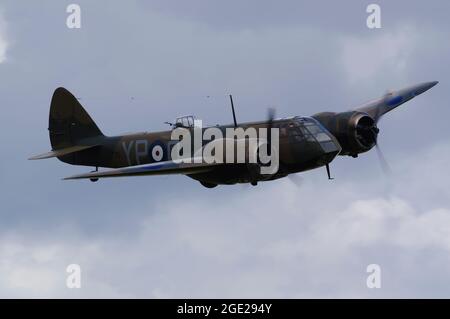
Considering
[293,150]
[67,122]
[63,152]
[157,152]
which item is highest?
[67,122]

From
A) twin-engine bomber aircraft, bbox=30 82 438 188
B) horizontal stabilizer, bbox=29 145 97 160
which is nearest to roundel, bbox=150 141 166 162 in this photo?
twin-engine bomber aircraft, bbox=30 82 438 188

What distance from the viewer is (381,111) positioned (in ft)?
134

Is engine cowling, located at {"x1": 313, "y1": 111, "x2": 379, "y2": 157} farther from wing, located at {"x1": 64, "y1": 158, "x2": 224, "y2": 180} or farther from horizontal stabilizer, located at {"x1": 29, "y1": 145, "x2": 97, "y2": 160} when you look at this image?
horizontal stabilizer, located at {"x1": 29, "y1": 145, "x2": 97, "y2": 160}

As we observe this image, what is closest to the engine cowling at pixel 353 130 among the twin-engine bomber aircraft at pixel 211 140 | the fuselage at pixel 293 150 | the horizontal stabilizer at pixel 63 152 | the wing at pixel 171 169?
the twin-engine bomber aircraft at pixel 211 140

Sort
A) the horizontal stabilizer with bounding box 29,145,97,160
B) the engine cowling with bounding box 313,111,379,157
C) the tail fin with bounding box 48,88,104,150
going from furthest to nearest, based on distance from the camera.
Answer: the tail fin with bounding box 48,88,104,150
the horizontal stabilizer with bounding box 29,145,97,160
the engine cowling with bounding box 313,111,379,157

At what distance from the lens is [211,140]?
3434 cm

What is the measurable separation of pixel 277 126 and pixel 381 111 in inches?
397

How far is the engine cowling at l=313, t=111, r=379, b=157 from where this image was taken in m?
35.8

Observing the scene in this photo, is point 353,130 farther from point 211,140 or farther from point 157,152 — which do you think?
point 157,152

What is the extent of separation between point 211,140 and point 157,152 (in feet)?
10.4

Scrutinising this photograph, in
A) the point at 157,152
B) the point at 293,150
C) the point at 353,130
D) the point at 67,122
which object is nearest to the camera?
the point at 293,150

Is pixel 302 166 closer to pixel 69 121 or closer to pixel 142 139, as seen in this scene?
pixel 142 139

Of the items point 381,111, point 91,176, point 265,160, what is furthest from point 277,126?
point 381,111

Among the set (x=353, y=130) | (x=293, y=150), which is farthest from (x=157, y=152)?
(x=353, y=130)
